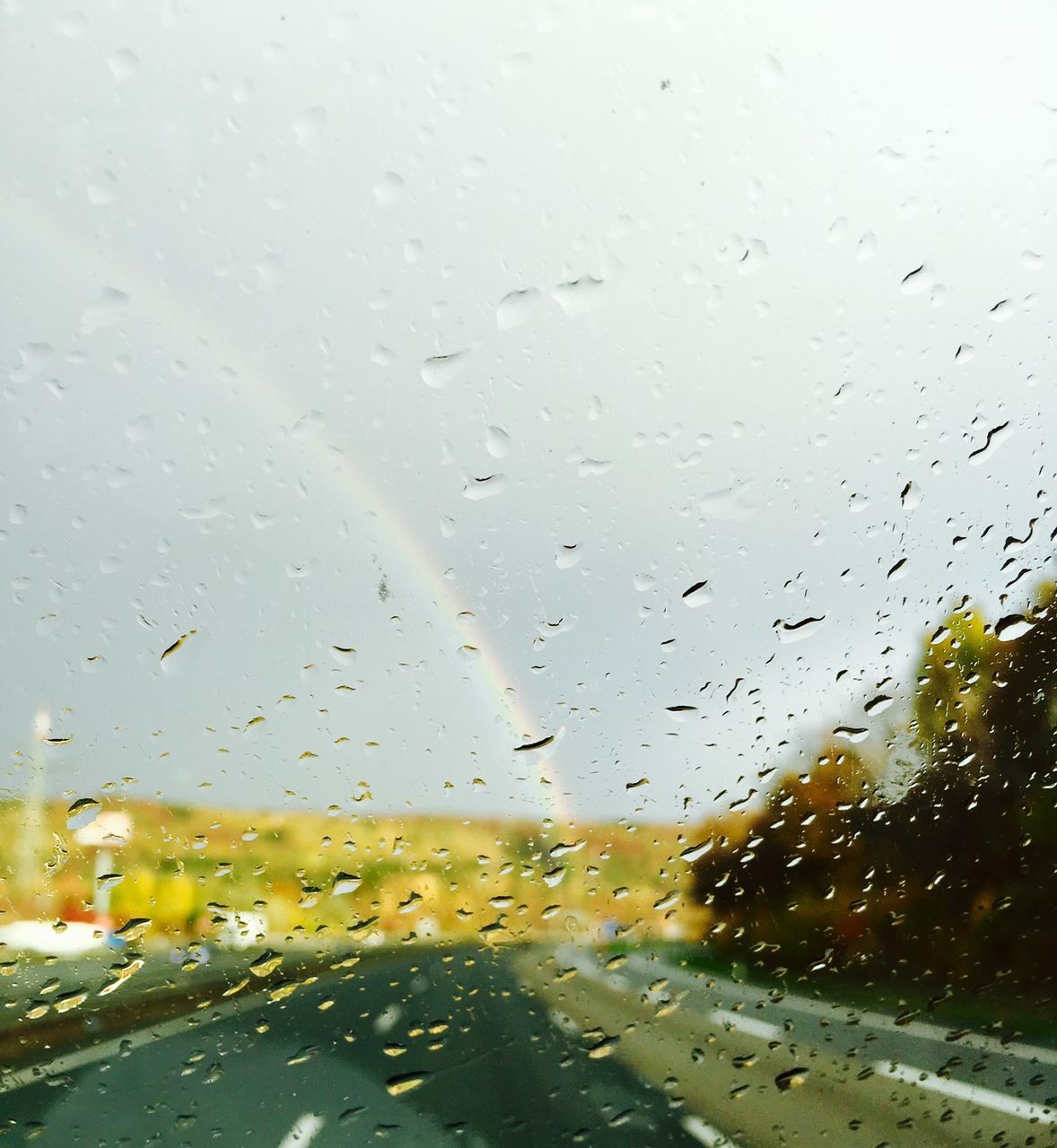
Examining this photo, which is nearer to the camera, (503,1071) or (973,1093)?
(503,1071)

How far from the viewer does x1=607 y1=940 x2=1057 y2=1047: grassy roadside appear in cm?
177

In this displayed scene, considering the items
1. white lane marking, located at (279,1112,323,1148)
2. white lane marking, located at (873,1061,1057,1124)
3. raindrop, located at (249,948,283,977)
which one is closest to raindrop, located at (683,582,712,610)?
white lane marking, located at (873,1061,1057,1124)

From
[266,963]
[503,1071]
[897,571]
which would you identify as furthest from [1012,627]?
[266,963]

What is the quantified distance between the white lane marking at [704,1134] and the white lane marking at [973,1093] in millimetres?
344

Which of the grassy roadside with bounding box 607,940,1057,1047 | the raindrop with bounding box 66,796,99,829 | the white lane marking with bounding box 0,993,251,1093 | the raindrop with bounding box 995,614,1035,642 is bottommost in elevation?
the grassy roadside with bounding box 607,940,1057,1047

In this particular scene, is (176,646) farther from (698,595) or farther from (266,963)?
(698,595)

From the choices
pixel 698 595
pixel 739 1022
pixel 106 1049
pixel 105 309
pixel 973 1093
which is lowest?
pixel 973 1093

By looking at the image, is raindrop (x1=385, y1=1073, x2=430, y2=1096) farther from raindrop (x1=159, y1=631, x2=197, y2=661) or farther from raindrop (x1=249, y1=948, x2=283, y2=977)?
raindrop (x1=159, y1=631, x2=197, y2=661)

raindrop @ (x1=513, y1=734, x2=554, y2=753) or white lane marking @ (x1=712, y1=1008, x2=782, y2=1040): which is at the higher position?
raindrop @ (x1=513, y1=734, x2=554, y2=753)

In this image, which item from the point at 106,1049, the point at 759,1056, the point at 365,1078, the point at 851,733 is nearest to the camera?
the point at 106,1049

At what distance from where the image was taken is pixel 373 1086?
166 cm

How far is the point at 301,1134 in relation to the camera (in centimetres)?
158

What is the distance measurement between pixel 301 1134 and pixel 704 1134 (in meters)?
0.71

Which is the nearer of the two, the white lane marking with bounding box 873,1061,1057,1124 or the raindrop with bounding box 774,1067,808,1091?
the raindrop with bounding box 774,1067,808,1091
